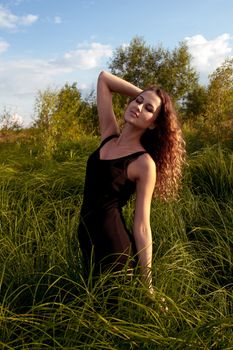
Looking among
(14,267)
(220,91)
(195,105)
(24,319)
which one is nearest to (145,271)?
(24,319)

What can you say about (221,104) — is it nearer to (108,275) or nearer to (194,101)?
(108,275)

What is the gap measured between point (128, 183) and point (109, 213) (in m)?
0.17

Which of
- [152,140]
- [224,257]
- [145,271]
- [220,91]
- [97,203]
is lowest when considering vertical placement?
[224,257]

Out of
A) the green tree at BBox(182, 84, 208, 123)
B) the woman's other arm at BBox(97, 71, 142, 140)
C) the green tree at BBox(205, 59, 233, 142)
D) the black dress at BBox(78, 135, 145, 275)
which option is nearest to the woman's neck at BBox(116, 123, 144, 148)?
the black dress at BBox(78, 135, 145, 275)

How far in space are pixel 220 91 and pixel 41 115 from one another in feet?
9.09

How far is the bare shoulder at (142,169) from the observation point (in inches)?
96.7

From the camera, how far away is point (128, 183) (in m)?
2.54

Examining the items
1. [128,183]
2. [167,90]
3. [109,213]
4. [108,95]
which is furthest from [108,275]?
[167,90]

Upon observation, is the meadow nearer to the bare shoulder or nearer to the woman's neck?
the bare shoulder

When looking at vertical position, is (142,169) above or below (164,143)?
below

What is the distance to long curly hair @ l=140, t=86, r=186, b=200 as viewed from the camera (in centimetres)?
277

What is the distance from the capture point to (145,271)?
252 centimetres

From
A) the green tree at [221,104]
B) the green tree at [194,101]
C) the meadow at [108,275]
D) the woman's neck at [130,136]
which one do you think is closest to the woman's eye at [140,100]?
the woman's neck at [130,136]

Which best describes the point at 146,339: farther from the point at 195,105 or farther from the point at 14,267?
the point at 195,105
